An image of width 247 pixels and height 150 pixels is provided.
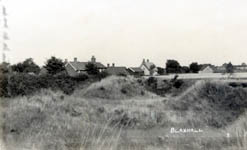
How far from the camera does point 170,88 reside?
92.8 ft

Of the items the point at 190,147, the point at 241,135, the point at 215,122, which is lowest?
the point at 215,122

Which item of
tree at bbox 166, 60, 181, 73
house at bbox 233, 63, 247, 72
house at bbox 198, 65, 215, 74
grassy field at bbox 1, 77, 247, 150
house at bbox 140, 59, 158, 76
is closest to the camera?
grassy field at bbox 1, 77, 247, 150

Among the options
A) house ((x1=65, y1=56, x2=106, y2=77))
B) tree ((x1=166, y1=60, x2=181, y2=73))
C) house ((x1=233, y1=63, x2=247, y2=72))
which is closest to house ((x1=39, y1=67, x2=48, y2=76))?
house ((x1=65, y1=56, x2=106, y2=77))

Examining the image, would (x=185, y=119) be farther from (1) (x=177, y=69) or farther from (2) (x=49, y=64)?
(1) (x=177, y=69)

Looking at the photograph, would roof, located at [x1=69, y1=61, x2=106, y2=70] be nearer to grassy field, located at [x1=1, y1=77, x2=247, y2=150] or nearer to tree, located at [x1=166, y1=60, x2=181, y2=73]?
tree, located at [x1=166, y1=60, x2=181, y2=73]

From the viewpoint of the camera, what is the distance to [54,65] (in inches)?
987

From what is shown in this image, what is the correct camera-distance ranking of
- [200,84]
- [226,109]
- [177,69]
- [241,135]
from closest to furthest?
[241,135], [226,109], [200,84], [177,69]

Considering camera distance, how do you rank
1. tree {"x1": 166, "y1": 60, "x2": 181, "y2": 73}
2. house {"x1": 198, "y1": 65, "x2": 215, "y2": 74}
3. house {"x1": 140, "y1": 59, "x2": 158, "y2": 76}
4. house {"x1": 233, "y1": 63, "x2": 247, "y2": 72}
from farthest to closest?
house {"x1": 198, "y1": 65, "x2": 215, "y2": 74}, tree {"x1": 166, "y1": 60, "x2": 181, "y2": 73}, house {"x1": 140, "y1": 59, "x2": 158, "y2": 76}, house {"x1": 233, "y1": 63, "x2": 247, "y2": 72}

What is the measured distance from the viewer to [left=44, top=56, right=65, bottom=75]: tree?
24.6 metres

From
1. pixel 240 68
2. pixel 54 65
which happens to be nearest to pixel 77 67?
pixel 54 65

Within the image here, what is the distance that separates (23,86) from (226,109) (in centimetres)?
884

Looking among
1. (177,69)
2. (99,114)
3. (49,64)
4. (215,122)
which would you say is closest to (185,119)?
(215,122)

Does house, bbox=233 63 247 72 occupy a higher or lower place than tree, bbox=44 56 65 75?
lower

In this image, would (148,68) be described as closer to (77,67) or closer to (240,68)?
(77,67)
